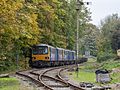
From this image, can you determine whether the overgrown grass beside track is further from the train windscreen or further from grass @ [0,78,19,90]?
the train windscreen

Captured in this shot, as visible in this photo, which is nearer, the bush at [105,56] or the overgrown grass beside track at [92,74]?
the overgrown grass beside track at [92,74]

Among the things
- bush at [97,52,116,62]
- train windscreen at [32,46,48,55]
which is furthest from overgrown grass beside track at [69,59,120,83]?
bush at [97,52,116,62]

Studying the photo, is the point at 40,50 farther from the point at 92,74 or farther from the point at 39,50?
the point at 92,74

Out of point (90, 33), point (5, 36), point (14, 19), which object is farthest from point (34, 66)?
point (90, 33)

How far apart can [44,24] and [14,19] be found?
Result: 26.2 meters

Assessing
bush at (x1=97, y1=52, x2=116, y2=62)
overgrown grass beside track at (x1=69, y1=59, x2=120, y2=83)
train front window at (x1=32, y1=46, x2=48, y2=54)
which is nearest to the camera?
overgrown grass beside track at (x1=69, y1=59, x2=120, y2=83)

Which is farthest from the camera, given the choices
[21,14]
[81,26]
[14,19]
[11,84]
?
[81,26]

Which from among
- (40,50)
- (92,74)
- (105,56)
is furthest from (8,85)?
(105,56)

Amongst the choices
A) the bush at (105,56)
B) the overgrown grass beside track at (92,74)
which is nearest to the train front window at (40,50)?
the overgrown grass beside track at (92,74)

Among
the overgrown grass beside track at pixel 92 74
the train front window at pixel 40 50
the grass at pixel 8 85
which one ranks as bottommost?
the grass at pixel 8 85

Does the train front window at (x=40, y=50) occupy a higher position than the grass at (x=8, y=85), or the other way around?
the train front window at (x=40, y=50)

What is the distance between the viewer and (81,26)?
94562 mm

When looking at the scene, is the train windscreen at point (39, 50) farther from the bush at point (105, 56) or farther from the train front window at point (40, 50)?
the bush at point (105, 56)

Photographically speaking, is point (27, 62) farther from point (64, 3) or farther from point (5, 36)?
point (64, 3)
